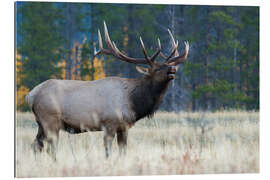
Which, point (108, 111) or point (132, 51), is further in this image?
point (132, 51)

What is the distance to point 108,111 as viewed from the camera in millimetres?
7062

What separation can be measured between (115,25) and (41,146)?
22.4ft

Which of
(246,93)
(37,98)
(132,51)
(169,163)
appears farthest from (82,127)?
(132,51)

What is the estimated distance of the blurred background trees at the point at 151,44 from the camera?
39.0ft

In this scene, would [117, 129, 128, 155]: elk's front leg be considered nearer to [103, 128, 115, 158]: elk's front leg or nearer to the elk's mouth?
[103, 128, 115, 158]: elk's front leg

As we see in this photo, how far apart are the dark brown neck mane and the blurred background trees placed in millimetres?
4061

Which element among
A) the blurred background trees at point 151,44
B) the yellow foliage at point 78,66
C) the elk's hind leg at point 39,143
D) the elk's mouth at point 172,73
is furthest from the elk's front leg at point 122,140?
the yellow foliage at point 78,66

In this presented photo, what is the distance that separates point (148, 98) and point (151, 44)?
4.65 m

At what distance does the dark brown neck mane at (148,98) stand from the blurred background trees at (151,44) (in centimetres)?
406

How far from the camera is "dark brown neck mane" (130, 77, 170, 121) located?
284 inches

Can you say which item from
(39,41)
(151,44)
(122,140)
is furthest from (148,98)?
(39,41)

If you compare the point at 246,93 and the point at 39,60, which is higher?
the point at 39,60
